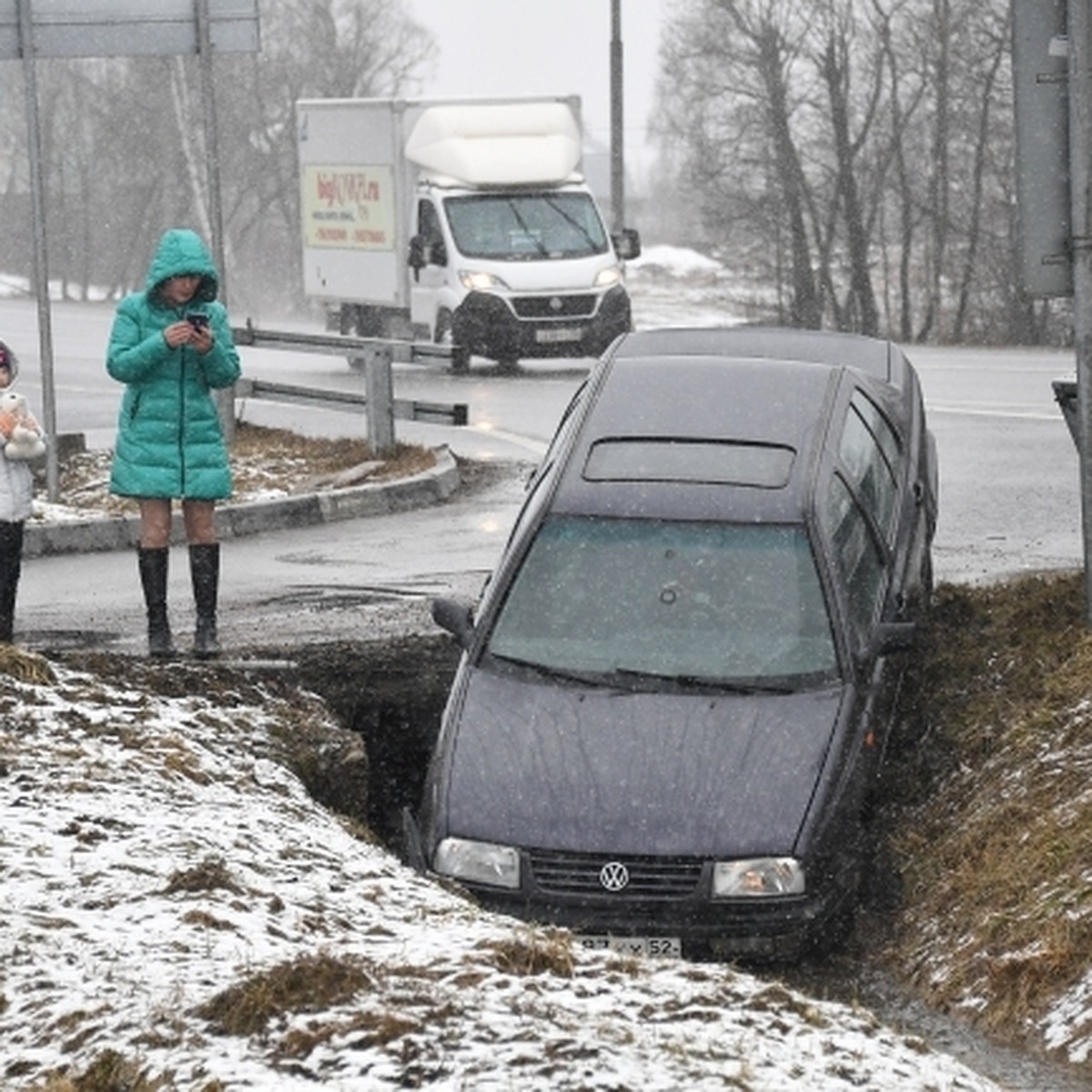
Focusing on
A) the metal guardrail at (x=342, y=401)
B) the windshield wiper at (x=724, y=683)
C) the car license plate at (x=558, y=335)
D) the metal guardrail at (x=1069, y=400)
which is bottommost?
the windshield wiper at (x=724, y=683)

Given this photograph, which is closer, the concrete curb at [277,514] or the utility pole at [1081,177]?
the utility pole at [1081,177]

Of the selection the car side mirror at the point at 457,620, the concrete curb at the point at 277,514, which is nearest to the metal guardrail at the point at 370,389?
the concrete curb at the point at 277,514

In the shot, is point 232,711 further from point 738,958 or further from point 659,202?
point 659,202

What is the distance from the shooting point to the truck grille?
1094 inches

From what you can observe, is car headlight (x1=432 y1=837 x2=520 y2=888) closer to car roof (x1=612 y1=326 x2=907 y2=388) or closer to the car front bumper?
car roof (x1=612 y1=326 x2=907 y2=388)

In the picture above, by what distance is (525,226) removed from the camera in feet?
94.6

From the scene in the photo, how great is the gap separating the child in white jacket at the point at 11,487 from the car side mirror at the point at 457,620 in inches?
95.8

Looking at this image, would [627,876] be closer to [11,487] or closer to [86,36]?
[11,487]

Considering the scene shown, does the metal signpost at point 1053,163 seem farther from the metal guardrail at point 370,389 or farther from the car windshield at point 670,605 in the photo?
the metal guardrail at point 370,389

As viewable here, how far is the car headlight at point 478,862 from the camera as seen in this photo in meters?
7.54

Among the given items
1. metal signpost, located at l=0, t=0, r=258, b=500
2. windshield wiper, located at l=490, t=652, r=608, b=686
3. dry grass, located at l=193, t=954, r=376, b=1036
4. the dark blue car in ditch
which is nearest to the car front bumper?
metal signpost, located at l=0, t=0, r=258, b=500

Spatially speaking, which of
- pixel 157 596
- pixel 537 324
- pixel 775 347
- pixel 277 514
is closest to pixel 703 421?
pixel 775 347

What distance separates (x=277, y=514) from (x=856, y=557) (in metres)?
7.06

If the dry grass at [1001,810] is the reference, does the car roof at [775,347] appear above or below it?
above
